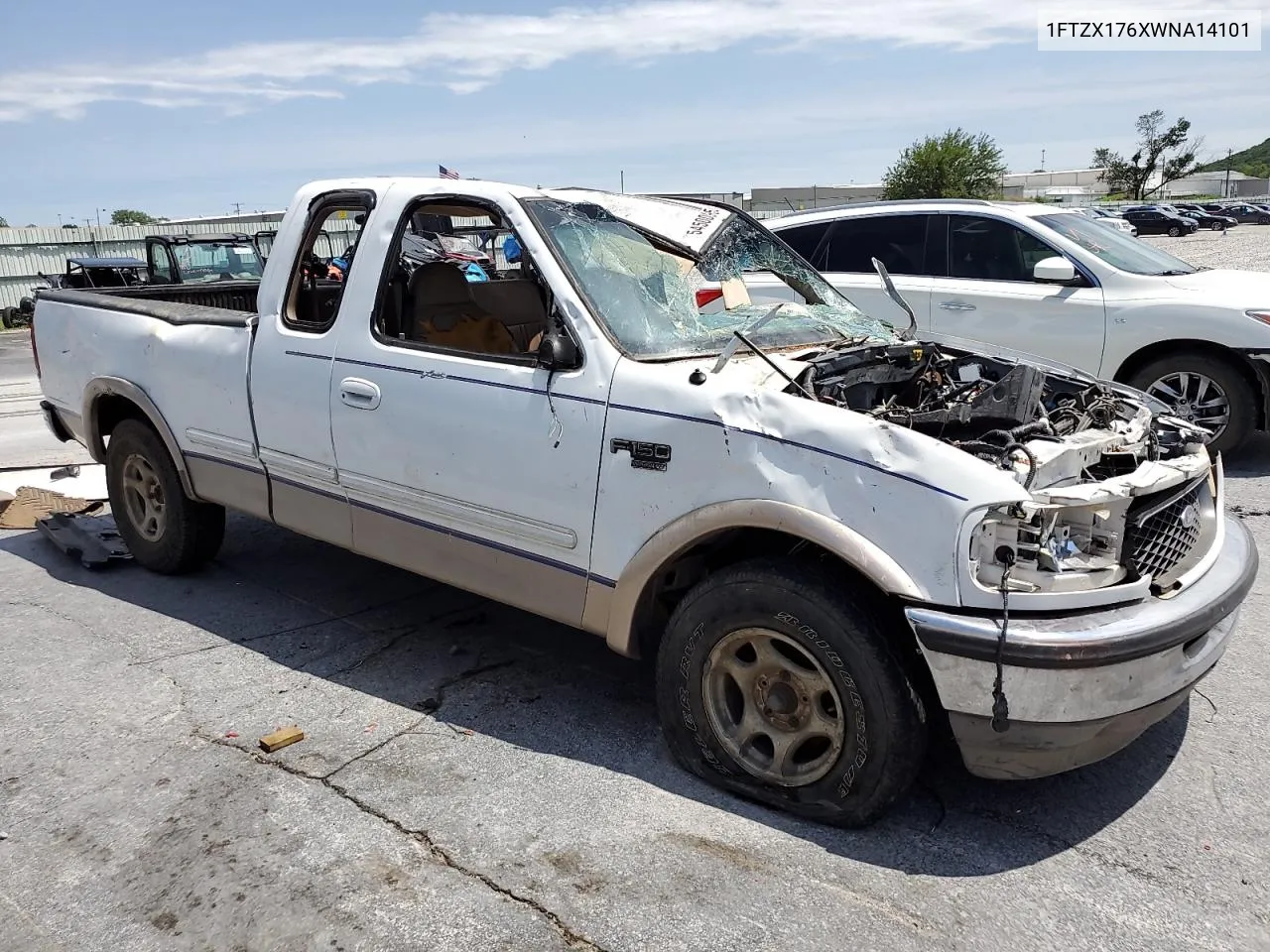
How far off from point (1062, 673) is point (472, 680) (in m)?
2.43

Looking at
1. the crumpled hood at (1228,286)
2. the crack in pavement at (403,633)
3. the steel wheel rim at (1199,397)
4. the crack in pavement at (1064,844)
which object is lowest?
the crack in pavement at (1064,844)

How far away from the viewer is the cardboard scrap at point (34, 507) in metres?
6.80

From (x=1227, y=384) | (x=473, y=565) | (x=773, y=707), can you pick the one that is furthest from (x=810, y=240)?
(x=773, y=707)

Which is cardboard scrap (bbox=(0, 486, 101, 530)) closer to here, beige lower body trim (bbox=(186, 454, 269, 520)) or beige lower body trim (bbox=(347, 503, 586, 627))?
beige lower body trim (bbox=(186, 454, 269, 520))

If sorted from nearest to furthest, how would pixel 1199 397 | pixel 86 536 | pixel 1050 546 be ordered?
pixel 1050 546 → pixel 86 536 → pixel 1199 397

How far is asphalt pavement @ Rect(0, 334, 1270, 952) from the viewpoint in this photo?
279 centimetres

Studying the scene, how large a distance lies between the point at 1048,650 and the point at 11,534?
6445mm

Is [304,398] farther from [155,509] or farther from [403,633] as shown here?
[155,509]

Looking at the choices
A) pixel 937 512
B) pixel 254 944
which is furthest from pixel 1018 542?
pixel 254 944

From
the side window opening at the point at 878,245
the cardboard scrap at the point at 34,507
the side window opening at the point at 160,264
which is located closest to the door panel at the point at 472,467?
the cardboard scrap at the point at 34,507

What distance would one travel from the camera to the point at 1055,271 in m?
7.24

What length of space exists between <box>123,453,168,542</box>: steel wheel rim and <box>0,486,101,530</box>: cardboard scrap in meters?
1.31

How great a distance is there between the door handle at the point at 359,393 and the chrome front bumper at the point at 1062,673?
230cm

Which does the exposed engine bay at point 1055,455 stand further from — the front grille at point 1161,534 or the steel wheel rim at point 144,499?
the steel wheel rim at point 144,499
